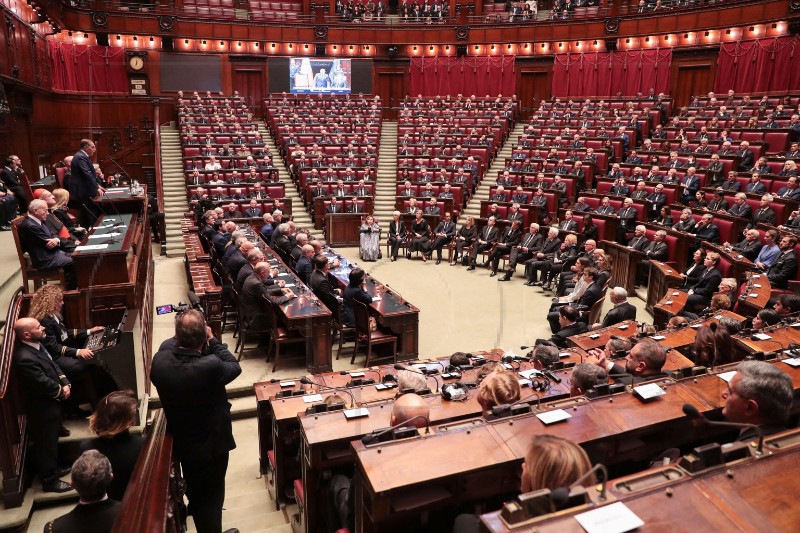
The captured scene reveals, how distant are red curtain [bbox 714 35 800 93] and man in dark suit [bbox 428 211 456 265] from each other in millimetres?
9220

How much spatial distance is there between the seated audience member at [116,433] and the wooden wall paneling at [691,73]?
1656 centimetres

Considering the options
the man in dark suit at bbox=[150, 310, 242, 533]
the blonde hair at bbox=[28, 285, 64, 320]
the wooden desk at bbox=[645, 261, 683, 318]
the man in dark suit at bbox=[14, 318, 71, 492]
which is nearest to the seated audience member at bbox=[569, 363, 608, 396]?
the man in dark suit at bbox=[150, 310, 242, 533]

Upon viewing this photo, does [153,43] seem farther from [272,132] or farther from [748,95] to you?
[748,95]

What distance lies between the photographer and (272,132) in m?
16.2

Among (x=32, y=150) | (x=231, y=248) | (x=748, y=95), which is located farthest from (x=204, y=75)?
(x=748, y=95)

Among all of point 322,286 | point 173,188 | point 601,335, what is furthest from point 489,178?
point 601,335

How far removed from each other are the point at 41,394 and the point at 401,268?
277 inches

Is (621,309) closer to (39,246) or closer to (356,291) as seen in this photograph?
(356,291)

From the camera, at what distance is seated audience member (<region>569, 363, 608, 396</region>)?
285cm

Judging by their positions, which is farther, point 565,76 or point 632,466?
point 565,76

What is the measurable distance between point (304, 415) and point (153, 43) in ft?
57.7

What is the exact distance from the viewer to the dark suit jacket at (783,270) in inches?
237

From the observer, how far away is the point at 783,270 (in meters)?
6.07

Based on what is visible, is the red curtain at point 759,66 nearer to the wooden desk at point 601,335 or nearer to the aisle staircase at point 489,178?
the aisle staircase at point 489,178
